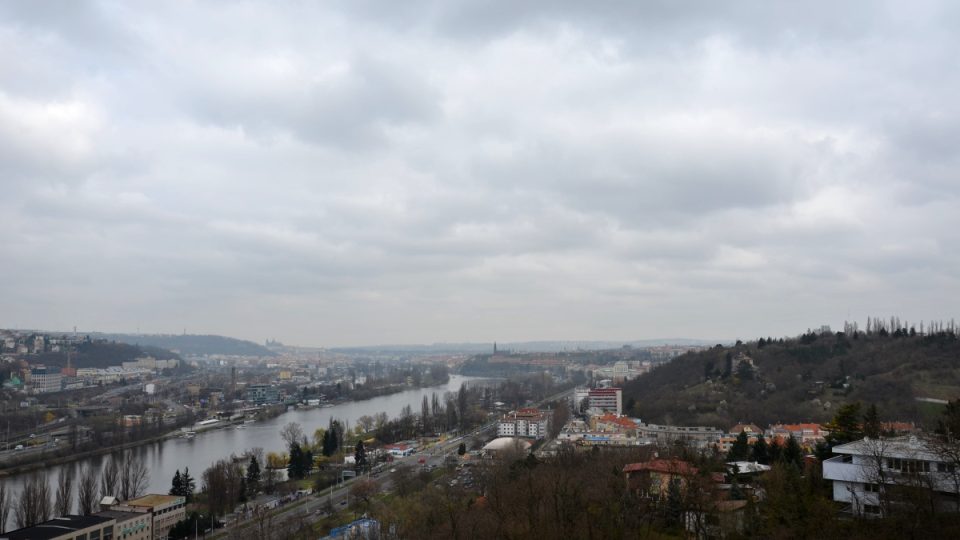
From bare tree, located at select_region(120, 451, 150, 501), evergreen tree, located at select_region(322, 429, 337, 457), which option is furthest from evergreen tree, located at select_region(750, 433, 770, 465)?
bare tree, located at select_region(120, 451, 150, 501)

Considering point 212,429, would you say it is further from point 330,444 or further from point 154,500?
point 154,500

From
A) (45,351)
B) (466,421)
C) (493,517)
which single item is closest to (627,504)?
(493,517)

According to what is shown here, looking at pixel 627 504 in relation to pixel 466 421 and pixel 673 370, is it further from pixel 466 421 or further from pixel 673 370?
pixel 673 370

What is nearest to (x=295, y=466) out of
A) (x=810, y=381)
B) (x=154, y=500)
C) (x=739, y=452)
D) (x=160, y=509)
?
(x=154, y=500)

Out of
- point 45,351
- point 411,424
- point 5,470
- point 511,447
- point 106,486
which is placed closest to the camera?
point 106,486

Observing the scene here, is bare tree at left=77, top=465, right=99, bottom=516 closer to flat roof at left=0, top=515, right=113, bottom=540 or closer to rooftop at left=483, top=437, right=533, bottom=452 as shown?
flat roof at left=0, top=515, right=113, bottom=540

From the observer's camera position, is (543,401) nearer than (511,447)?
No

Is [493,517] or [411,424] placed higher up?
[493,517]
